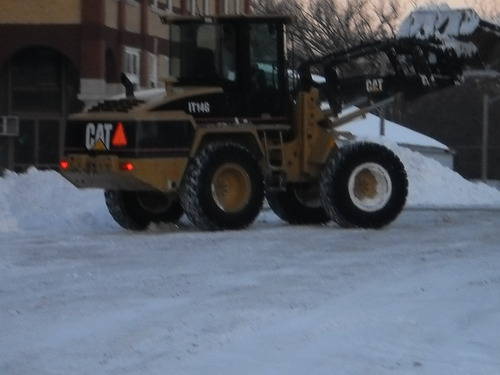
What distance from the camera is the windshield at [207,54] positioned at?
17.7 meters

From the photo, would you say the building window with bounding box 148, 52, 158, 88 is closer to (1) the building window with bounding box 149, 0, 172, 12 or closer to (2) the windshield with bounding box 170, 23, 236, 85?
(1) the building window with bounding box 149, 0, 172, 12

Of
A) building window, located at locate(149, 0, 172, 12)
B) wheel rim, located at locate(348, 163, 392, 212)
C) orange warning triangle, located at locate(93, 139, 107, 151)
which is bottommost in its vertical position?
wheel rim, located at locate(348, 163, 392, 212)

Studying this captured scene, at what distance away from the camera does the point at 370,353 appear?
29.0 ft

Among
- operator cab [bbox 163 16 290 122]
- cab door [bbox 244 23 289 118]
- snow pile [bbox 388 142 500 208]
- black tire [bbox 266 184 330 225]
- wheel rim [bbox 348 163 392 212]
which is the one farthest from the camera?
snow pile [bbox 388 142 500 208]

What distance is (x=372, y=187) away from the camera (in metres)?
18.2

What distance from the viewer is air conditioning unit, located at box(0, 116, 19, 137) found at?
31000 mm

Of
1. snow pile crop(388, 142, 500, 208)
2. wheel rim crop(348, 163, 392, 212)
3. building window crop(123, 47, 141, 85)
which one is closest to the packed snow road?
wheel rim crop(348, 163, 392, 212)

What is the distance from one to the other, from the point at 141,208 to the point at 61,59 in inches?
579

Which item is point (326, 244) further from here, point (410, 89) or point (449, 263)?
Result: point (410, 89)

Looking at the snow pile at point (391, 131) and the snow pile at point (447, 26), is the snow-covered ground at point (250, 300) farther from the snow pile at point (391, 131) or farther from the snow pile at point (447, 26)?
the snow pile at point (391, 131)

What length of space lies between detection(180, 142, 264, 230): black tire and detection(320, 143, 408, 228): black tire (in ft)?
3.64

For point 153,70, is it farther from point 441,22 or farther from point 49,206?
point 441,22

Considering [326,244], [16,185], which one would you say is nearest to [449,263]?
[326,244]

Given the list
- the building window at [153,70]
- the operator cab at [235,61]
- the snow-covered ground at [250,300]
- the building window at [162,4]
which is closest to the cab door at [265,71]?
the operator cab at [235,61]
